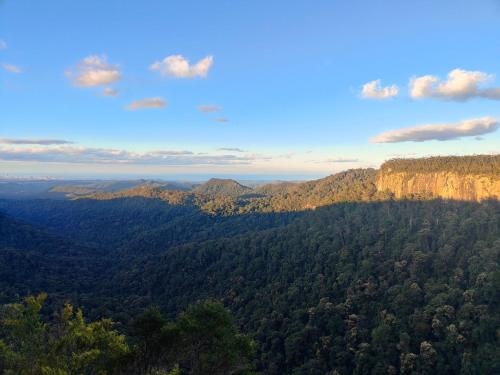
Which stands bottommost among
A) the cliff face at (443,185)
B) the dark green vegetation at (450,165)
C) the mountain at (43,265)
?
the mountain at (43,265)

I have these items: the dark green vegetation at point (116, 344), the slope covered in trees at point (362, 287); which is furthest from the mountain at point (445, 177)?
the dark green vegetation at point (116, 344)

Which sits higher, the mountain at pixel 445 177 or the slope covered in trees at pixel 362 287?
the mountain at pixel 445 177

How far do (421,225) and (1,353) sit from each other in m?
108

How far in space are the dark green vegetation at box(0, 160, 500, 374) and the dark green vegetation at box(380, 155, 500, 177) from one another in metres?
13.8

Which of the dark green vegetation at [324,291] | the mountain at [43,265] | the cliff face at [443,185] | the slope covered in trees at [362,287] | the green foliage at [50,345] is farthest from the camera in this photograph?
the mountain at [43,265]

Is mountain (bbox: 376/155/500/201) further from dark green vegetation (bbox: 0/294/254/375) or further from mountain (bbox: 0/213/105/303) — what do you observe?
mountain (bbox: 0/213/105/303)

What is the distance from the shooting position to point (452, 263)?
82.8 metres

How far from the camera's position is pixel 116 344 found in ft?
65.7

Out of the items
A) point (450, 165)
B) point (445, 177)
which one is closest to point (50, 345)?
point (445, 177)

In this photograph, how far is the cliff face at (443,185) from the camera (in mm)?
106938

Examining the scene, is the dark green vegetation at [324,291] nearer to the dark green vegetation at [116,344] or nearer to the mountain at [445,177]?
the dark green vegetation at [116,344]

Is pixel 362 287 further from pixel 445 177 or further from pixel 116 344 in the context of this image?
pixel 116 344

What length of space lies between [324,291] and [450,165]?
80482 millimetres

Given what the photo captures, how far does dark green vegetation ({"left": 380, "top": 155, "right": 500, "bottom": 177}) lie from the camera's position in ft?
387
